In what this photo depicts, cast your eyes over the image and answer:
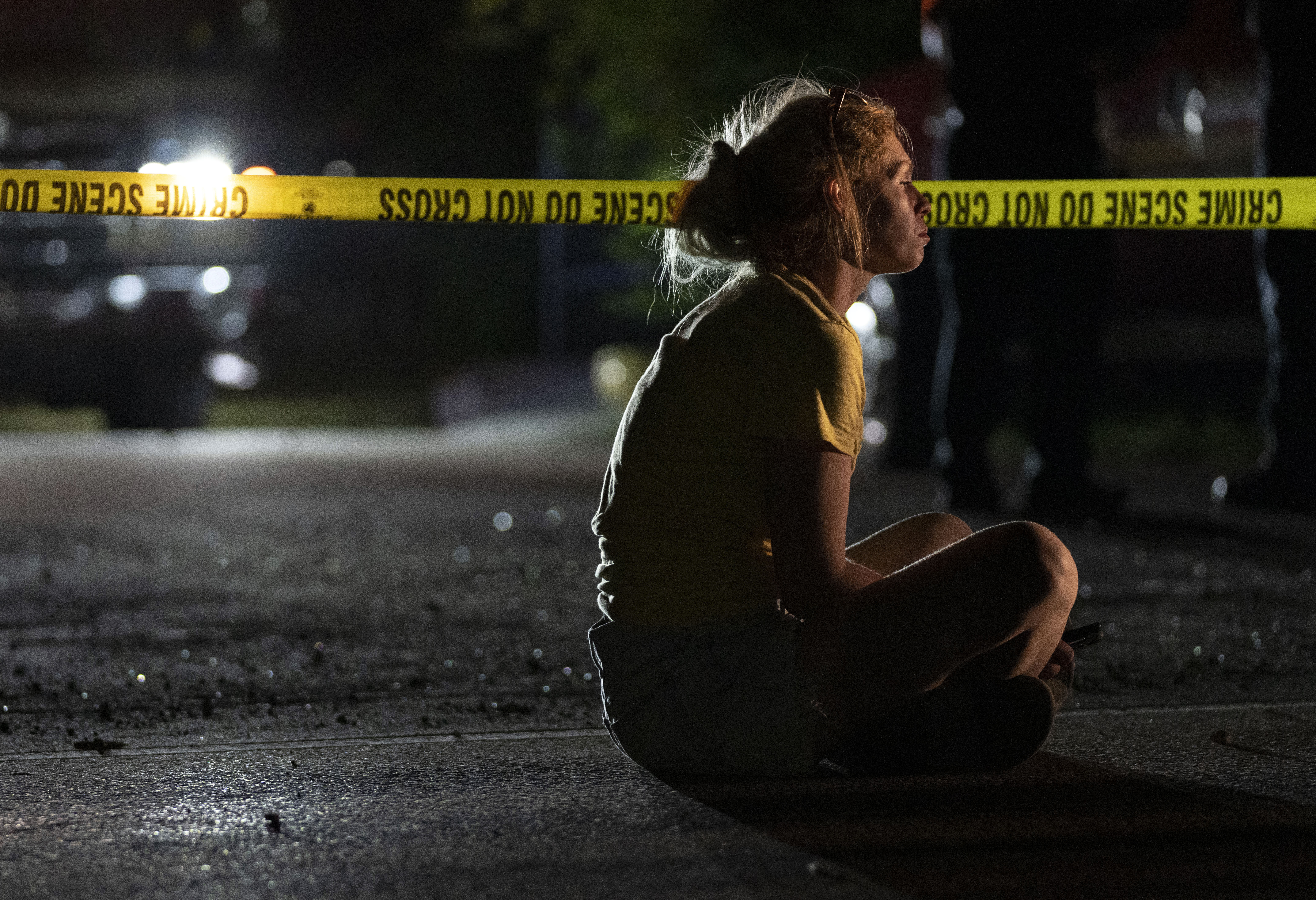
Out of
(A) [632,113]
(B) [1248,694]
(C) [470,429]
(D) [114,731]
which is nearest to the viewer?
(D) [114,731]

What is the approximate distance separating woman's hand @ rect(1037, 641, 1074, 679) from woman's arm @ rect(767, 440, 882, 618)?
17.6 inches

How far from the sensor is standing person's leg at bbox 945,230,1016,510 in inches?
293

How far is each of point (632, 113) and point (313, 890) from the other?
17373 millimetres

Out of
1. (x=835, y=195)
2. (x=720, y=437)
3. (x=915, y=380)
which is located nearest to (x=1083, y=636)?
(x=720, y=437)

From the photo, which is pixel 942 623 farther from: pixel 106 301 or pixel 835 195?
pixel 106 301

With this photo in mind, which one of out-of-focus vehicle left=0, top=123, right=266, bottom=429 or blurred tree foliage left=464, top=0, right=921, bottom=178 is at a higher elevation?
blurred tree foliage left=464, top=0, right=921, bottom=178

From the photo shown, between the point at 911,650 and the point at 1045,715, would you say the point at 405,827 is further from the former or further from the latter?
the point at 1045,715

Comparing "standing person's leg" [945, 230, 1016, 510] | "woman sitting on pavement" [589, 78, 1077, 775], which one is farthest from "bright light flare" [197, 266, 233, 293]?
"woman sitting on pavement" [589, 78, 1077, 775]

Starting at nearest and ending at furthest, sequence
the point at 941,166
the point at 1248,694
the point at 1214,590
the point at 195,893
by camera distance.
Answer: the point at 195,893, the point at 1248,694, the point at 1214,590, the point at 941,166

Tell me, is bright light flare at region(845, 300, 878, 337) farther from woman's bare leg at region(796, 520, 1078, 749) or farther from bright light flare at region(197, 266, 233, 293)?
woman's bare leg at region(796, 520, 1078, 749)

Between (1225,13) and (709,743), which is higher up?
(1225,13)

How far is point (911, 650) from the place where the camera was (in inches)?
114

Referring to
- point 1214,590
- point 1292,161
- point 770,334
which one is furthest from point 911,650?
point 1292,161

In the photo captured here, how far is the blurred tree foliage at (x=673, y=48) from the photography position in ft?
53.8
